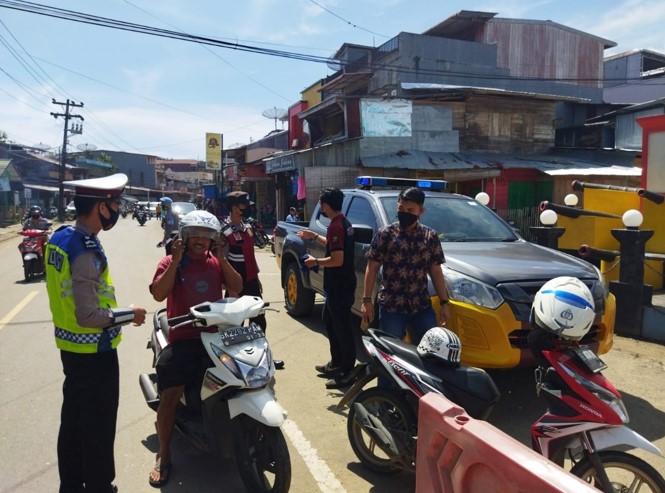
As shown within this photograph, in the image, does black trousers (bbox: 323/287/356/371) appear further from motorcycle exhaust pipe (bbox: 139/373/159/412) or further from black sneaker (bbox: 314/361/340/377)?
motorcycle exhaust pipe (bbox: 139/373/159/412)

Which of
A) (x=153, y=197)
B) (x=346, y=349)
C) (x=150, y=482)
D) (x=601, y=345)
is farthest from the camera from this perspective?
(x=153, y=197)

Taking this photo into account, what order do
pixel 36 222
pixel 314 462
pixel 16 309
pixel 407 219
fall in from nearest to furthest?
pixel 314 462, pixel 407 219, pixel 16 309, pixel 36 222

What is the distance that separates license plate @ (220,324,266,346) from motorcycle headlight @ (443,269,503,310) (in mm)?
1821

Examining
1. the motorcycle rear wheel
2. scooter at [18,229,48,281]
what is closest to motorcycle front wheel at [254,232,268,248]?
scooter at [18,229,48,281]

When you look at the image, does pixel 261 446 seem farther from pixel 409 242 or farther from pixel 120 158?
pixel 120 158

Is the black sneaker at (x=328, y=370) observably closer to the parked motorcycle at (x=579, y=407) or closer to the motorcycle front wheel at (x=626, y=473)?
the parked motorcycle at (x=579, y=407)

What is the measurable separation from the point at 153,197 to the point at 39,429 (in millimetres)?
75777

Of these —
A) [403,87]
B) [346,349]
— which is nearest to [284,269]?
[346,349]

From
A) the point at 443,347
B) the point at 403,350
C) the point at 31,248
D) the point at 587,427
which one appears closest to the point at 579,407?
the point at 587,427

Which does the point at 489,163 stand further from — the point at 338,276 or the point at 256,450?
the point at 256,450

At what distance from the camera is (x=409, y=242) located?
3.87 metres

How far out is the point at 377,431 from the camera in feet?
10.2

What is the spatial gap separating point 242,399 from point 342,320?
2007 mm

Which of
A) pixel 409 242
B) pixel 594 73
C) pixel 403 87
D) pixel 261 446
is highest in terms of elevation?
pixel 594 73
